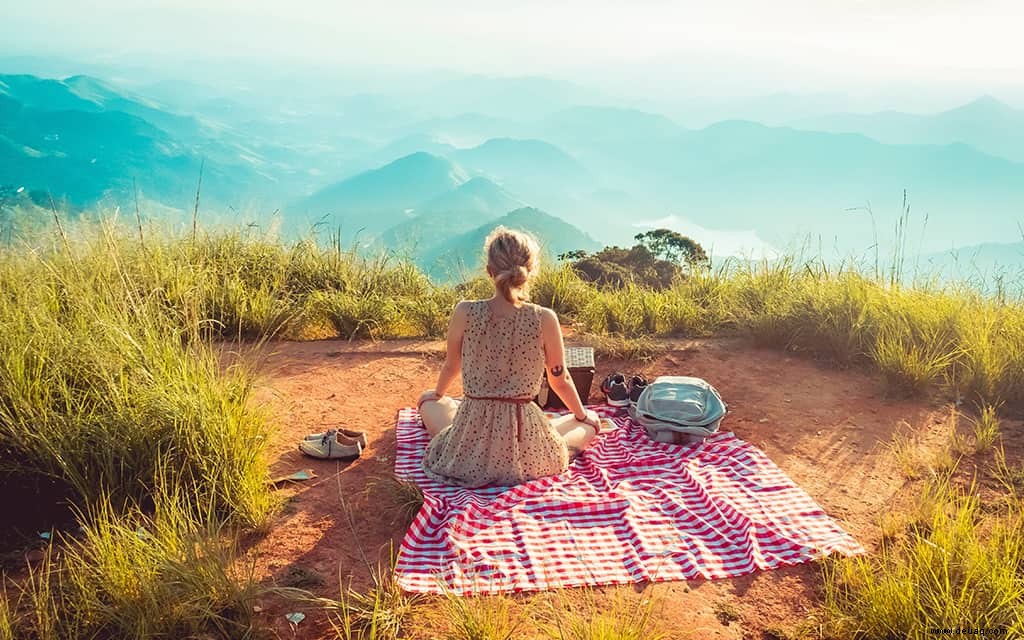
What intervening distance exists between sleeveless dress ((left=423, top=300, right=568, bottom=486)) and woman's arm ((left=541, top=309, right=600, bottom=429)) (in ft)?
0.16

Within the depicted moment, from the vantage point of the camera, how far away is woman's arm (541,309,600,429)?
12.4ft

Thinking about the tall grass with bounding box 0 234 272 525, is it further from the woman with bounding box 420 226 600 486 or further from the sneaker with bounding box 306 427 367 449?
the woman with bounding box 420 226 600 486

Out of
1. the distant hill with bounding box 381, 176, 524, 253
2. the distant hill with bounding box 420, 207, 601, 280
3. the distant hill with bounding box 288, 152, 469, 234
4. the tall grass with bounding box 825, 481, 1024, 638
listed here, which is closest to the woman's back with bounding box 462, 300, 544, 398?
the tall grass with bounding box 825, 481, 1024, 638

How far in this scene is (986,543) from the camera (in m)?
3.31

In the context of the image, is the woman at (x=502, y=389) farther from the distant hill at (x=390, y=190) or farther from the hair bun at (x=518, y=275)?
the distant hill at (x=390, y=190)

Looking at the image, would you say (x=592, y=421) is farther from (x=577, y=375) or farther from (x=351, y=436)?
(x=351, y=436)

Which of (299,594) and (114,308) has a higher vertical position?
(114,308)

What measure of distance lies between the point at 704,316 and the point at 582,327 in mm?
1230

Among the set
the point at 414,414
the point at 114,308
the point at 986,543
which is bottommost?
the point at 414,414

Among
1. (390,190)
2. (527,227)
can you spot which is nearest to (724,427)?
(527,227)

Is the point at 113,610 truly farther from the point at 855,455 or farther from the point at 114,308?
the point at 855,455

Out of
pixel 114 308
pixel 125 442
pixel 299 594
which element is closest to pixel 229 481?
pixel 125 442

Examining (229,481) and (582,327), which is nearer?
(229,481)

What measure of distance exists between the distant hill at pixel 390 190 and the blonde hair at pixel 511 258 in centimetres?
16423
